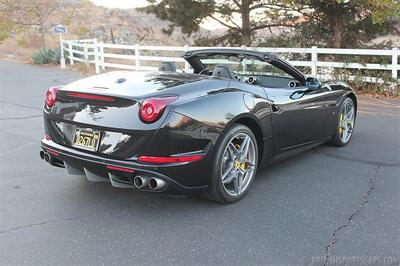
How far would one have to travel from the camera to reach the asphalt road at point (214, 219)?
11.1ft

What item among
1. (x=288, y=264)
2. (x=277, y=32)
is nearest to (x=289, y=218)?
(x=288, y=264)

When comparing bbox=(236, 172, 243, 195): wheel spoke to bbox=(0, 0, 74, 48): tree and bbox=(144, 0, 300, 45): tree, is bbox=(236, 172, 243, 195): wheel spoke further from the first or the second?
bbox=(0, 0, 74, 48): tree

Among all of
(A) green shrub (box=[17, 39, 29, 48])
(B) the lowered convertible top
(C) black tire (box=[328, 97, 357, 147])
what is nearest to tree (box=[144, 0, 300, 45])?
(C) black tire (box=[328, 97, 357, 147])

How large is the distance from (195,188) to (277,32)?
13881 mm

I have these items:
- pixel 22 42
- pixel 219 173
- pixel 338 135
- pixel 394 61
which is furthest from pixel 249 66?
pixel 22 42

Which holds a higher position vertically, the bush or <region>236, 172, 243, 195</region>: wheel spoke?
the bush

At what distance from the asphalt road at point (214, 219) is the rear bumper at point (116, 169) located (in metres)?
0.29

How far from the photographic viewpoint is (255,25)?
58.0 feet

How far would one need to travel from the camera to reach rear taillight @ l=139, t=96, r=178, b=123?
376cm

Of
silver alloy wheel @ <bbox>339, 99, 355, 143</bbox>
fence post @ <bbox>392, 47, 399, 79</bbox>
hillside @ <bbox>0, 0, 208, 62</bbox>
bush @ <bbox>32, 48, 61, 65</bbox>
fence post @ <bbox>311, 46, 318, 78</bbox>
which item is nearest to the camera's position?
silver alloy wheel @ <bbox>339, 99, 355, 143</bbox>

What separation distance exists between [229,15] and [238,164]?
45.2 feet

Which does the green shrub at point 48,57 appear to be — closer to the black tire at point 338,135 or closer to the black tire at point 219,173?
the black tire at point 338,135

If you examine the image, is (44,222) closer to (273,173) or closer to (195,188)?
(195,188)

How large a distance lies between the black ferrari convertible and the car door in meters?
0.01
